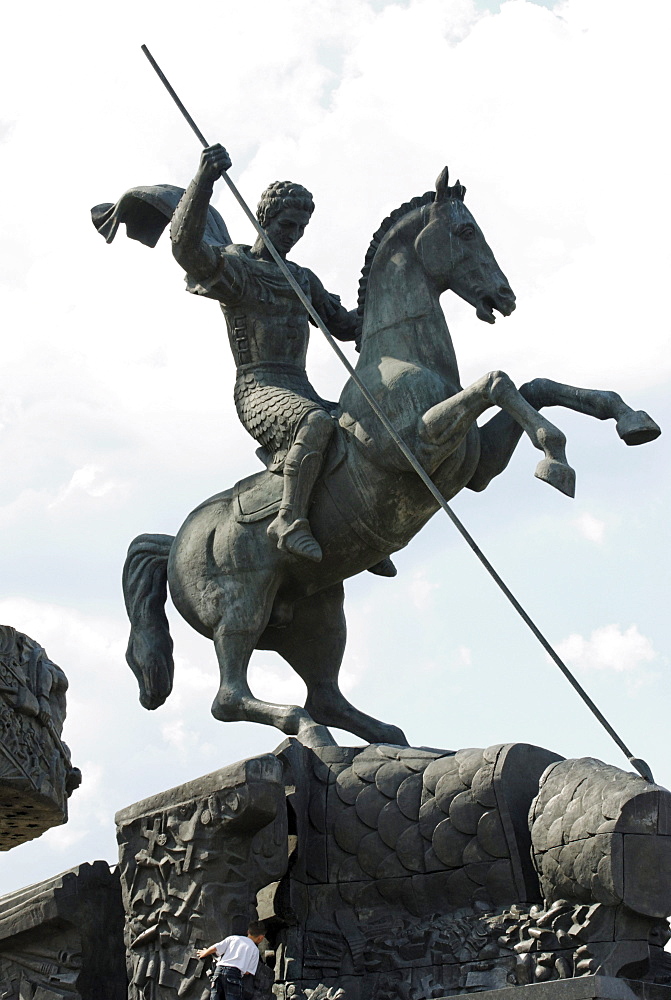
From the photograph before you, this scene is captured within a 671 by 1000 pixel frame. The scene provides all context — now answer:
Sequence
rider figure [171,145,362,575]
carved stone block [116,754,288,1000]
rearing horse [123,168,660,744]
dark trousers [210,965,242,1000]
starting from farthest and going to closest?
rider figure [171,145,362,575]
rearing horse [123,168,660,744]
carved stone block [116,754,288,1000]
dark trousers [210,965,242,1000]

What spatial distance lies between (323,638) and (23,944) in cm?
272

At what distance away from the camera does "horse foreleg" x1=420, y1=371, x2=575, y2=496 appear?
32.2 ft

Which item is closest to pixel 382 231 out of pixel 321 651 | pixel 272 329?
pixel 272 329

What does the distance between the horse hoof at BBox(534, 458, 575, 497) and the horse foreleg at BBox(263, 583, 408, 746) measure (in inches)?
81.5

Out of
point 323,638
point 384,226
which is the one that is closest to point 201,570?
point 323,638

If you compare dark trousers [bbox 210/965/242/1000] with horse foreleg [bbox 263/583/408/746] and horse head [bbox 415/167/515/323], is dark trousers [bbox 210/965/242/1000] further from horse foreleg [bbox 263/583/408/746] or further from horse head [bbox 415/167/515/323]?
horse head [bbox 415/167/515/323]

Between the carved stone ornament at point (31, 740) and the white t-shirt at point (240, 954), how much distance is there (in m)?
2.76

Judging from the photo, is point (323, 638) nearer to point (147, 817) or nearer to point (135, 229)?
point (147, 817)

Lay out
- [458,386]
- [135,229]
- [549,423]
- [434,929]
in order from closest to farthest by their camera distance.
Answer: [434,929]
[549,423]
[458,386]
[135,229]

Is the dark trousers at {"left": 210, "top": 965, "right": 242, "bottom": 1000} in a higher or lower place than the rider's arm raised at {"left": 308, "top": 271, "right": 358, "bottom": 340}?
lower

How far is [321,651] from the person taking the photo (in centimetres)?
1134

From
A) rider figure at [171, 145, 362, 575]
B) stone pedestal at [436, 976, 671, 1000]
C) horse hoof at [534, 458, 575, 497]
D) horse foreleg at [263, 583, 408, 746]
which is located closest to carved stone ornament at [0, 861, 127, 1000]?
horse foreleg at [263, 583, 408, 746]

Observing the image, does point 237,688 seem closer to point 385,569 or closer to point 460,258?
point 385,569

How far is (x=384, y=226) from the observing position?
11242 mm
